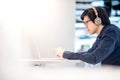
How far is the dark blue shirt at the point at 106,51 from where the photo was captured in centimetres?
98

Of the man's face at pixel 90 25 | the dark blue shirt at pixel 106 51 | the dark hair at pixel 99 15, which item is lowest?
the dark blue shirt at pixel 106 51

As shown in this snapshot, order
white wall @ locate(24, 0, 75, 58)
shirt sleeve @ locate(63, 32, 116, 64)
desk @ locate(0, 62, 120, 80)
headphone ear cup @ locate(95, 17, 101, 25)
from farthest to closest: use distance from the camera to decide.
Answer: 1. white wall @ locate(24, 0, 75, 58)
2. headphone ear cup @ locate(95, 17, 101, 25)
3. shirt sleeve @ locate(63, 32, 116, 64)
4. desk @ locate(0, 62, 120, 80)

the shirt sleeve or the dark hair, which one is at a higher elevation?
the dark hair

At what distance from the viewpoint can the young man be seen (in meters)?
0.99

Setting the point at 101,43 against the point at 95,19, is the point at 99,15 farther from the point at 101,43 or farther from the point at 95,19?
the point at 101,43

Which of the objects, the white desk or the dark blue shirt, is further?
the dark blue shirt

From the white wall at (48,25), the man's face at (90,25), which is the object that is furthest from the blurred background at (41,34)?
the man's face at (90,25)

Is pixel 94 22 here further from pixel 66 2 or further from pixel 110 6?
pixel 110 6

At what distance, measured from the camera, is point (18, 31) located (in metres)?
0.70

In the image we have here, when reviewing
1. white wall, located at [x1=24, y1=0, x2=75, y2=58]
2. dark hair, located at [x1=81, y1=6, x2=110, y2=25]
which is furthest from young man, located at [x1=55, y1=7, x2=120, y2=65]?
white wall, located at [x1=24, y1=0, x2=75, y2=58]

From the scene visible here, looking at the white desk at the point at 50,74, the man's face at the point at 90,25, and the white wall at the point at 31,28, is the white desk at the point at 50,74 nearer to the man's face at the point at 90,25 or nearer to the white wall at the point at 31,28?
the white wall at the point at 31,28

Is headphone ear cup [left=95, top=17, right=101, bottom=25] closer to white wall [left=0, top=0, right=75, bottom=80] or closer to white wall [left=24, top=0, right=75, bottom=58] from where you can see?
white wall [left=0, top=0, right=75, bottom=80]

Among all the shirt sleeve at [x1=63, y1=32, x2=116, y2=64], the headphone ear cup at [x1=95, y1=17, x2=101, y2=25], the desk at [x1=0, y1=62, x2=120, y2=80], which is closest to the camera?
the desk at [x1=0, y1=62, x2=120, y2=80]

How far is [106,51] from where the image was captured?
100 centimetres
